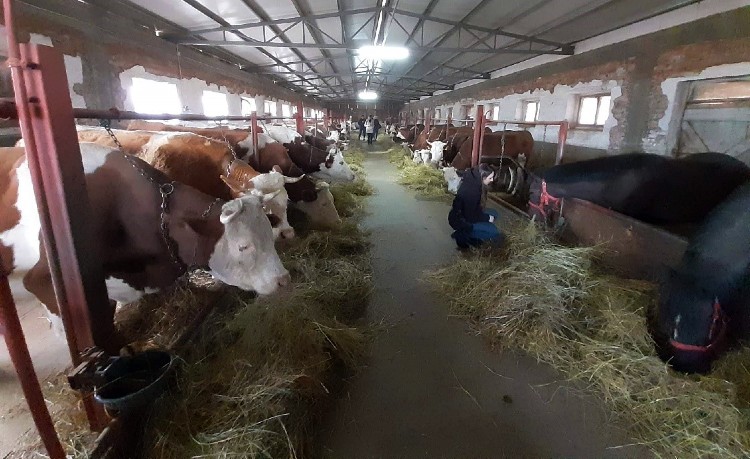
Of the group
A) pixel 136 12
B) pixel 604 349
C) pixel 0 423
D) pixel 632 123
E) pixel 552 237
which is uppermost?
pixel 136 12

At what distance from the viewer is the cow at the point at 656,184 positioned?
3.63 m

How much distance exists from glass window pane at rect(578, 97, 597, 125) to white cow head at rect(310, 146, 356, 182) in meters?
6.71

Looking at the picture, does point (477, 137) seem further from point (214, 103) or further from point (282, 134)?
point (214, 103)

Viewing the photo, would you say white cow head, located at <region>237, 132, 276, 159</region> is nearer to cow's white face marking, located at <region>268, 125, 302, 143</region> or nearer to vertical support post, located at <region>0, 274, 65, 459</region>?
cow's white face marking, located at <region>268, 125, 302, 143</region>

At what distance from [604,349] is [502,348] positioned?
0.63m

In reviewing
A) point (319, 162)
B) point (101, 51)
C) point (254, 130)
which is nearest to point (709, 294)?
point (254, 130)

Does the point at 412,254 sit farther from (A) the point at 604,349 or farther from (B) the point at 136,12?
(B) the point at 136,12

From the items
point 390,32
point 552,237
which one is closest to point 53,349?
point 552,237

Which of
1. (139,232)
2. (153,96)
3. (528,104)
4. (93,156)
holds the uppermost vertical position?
(528,104)

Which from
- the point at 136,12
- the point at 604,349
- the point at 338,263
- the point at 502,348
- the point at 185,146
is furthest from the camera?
the point at 136,12

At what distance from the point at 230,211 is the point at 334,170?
5.36m

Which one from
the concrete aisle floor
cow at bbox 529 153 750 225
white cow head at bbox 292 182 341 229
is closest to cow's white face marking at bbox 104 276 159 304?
the concrete aisle floor

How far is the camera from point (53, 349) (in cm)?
254

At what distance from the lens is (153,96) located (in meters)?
8.38
